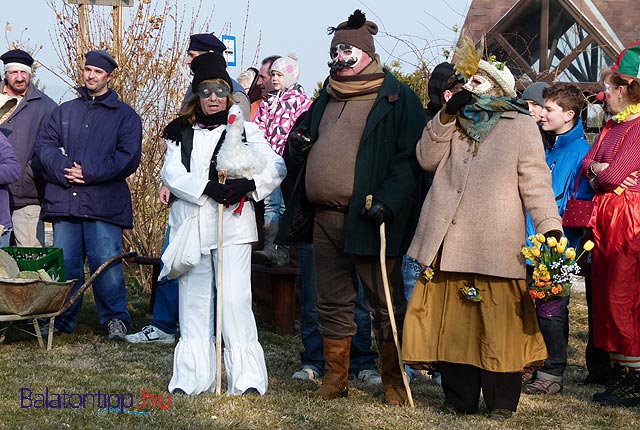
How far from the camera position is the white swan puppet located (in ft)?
19.4

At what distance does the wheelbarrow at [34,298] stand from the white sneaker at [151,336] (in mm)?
640

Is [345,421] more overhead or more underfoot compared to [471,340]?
more underfoot

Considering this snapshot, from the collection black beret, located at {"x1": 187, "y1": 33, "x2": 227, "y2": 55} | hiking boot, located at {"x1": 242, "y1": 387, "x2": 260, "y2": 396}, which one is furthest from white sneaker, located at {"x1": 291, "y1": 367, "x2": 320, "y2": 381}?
black beret, located at {"x1": 187, "y1": 33, "x2": 227, "y2": 55}

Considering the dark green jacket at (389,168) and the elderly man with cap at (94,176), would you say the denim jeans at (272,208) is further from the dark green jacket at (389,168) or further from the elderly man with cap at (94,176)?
the dark green jacket at (389,168)

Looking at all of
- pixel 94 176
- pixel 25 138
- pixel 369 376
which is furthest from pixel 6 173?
pixel 369 376

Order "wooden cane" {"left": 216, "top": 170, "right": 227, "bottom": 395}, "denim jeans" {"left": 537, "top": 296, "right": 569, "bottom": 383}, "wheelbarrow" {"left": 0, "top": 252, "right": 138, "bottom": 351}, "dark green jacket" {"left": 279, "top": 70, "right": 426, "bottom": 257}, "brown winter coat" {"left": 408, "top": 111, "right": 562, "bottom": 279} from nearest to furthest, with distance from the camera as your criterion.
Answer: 1. "brown winter coat" {"left": 408, "top": 111, "right": 562, "bottom": 279}
2. "dark green jacket" {"left": 279, "top": 70, "right": 426, "bottom": 257}
3. "wooden cane" {"left": 216, "top": 170, "right": 227, "bottom": 395}
4. "denim jeans" {"left": 537, "top": 296, "right": 569, "bottom": 383}
5. "wheelbarrow" {"left": 0, "top": 252, "right": 138, "bottom": 351}

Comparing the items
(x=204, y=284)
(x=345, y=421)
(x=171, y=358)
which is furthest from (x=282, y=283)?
(x=345, y=421)

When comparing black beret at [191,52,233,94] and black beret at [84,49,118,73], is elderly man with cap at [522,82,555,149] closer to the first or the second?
black beret at [191,52,233,94]

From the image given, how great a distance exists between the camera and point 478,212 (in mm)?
5445

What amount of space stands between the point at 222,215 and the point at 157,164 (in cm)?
502

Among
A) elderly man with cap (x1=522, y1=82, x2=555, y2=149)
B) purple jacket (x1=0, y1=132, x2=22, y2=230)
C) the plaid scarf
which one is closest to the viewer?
the plaid scarf

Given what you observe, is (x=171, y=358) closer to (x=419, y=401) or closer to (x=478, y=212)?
(x=419, y=401)

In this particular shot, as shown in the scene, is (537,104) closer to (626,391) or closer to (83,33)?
(626,391)

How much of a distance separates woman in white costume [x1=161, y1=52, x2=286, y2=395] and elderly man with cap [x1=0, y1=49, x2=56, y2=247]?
2.66m
